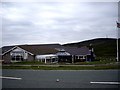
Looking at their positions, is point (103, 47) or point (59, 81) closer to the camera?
point (59, 81)

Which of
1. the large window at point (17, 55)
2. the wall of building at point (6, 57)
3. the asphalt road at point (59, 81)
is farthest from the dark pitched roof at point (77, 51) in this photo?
the asphalt road at point (59, 81)

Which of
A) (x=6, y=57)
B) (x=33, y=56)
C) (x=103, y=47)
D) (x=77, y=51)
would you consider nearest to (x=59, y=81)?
(x=33, y=56)

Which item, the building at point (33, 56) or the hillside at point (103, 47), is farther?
the hillside at point (103, 47)

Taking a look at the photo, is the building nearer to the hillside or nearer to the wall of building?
the wall of building

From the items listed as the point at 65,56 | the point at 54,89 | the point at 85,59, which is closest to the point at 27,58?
the point at 65,56

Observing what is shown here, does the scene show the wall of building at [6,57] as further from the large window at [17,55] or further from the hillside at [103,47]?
the hillside at [103,47]

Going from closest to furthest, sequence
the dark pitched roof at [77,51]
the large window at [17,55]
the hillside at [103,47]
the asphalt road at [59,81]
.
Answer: the asphalt road at [59,81] → the large window at [17,55] → the dark pitched roof at [77,51] → the hillside at [103,47]

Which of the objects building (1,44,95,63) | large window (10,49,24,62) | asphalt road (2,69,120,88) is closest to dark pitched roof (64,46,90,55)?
building (1,44,95,63)

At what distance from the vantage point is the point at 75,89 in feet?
48.3

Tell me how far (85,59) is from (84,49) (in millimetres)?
3982

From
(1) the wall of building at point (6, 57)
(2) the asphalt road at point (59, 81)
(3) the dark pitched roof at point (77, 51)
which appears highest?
(3) the dark pitched roof at point (77, 51)

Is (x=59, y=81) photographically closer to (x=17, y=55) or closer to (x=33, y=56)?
(x=17, y=55)

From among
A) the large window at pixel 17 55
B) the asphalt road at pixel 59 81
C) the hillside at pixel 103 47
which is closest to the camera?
the asphalt road at pixel 59 81

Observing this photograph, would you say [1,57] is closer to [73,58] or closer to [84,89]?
[73,58]
